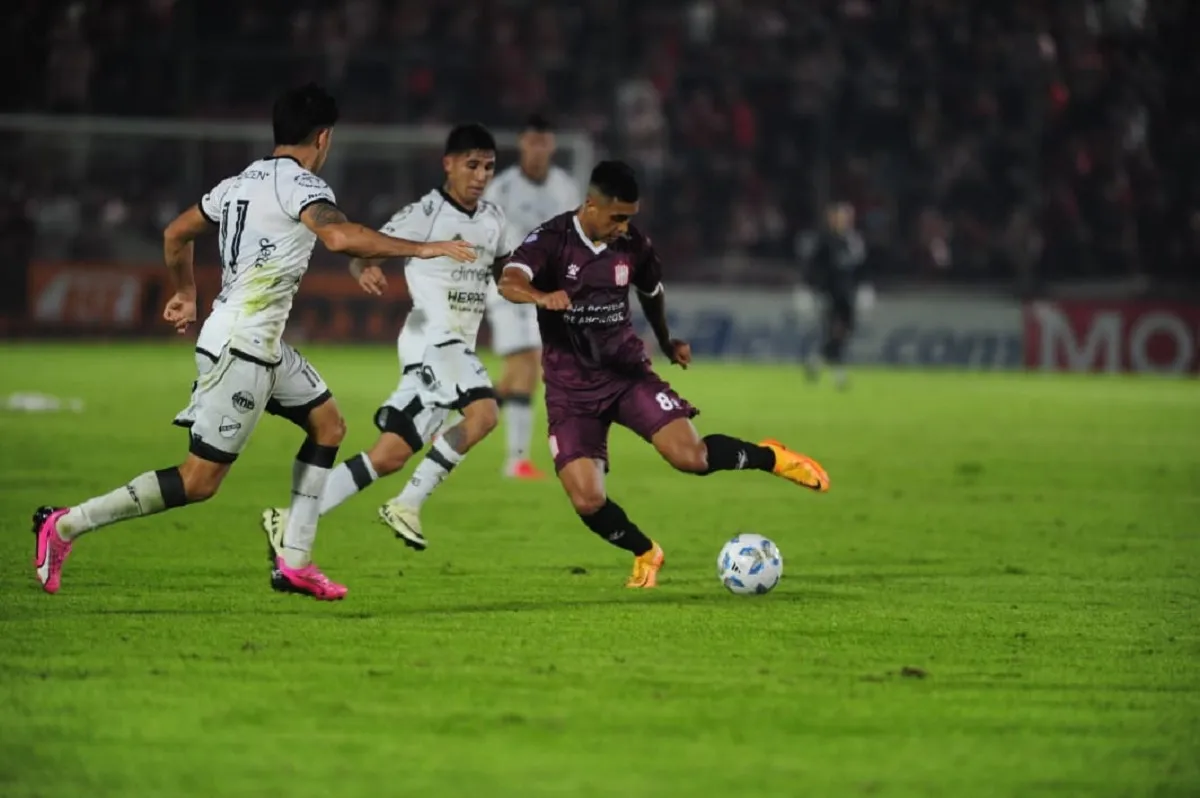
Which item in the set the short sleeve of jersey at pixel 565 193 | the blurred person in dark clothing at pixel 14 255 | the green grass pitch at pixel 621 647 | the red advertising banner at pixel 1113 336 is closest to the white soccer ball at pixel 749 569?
the green grass pitch at pixel 621 647

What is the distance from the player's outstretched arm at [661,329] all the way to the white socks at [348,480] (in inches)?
64.5

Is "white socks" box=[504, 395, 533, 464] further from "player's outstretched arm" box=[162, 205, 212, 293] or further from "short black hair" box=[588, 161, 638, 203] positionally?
"player's outstretched arm" box=[162, 205, 212, 293]

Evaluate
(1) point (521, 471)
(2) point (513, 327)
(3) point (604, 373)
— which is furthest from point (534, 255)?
(1) point (521, 471)

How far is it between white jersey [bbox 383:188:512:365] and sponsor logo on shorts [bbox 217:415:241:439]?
2.48 m

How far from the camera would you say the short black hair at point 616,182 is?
9391mm

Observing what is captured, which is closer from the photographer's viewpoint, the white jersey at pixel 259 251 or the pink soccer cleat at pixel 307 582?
the white jersey at pixel 259 251

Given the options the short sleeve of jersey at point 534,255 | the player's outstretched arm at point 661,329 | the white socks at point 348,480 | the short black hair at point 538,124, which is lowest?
the white socks at point 348,480

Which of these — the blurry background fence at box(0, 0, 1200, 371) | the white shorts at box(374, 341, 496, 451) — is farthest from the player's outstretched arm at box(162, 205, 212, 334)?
the blurry background fence at box(0, 0, 1200, 371)

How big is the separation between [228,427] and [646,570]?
2.24 meters

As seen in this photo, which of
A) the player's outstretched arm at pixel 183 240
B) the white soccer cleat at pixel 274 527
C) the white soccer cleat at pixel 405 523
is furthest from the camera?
the white soccer cleat at pixel 405 523

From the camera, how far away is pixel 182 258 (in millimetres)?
8805

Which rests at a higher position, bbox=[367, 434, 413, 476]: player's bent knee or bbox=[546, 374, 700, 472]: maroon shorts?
bbox=[546, 374, 700, 472]: maroon shorts

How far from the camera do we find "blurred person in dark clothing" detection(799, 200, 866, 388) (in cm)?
2861

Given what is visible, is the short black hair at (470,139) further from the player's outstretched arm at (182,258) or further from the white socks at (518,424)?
the white socks at (518,424)
